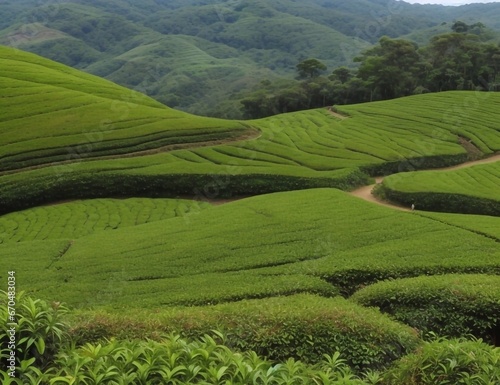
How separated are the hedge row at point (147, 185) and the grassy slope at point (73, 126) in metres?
3.03

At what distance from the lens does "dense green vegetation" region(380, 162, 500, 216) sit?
2325cm

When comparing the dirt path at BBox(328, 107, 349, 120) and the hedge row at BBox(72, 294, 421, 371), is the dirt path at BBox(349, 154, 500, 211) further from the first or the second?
the dirt path at BBox(328, 107, 349, 120)

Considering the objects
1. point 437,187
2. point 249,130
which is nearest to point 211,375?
point 437,187

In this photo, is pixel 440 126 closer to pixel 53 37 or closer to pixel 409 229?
pixel 409 229

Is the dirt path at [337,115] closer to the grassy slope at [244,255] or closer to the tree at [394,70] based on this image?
the tree at [394,70]

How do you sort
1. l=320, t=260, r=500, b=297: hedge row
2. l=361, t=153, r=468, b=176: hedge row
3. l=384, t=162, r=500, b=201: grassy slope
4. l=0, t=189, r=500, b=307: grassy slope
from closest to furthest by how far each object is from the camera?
1. l=0, t=189, r=500, b=307: grassy slope
2. l=320, t=260, r=500, b=297: hedge row
3. l=384, t=162, r=500, b=201: grassy slope
4. l=361, t=153, r=468, b=176: hedge row

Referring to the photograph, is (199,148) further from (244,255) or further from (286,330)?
(286,330)

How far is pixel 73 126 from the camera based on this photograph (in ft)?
109

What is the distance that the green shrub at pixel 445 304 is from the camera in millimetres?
11930

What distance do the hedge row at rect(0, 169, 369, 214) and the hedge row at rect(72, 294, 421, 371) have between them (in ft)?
57.1

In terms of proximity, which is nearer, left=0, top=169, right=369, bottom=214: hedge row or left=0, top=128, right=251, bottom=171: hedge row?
left=0, top=169, right=369, bottom=214: hedge row

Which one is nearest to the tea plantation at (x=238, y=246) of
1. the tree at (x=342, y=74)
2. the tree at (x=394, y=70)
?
the tree at (x=394, y=70)

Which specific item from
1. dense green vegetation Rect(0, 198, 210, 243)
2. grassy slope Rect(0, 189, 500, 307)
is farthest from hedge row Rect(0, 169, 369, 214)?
grassy slope Rect(0, 189, 500, 307)

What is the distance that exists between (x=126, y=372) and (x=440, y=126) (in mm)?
39274
